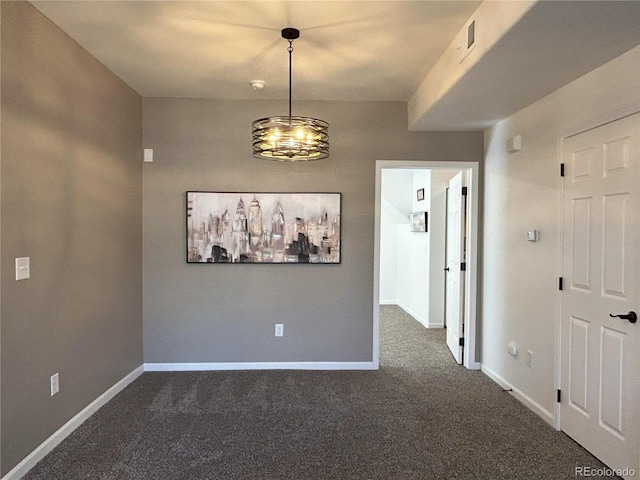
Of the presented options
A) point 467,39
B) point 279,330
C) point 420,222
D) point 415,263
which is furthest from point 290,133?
point 415,263

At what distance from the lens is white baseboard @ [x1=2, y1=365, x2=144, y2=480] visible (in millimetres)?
2270

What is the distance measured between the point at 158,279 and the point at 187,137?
141 cm

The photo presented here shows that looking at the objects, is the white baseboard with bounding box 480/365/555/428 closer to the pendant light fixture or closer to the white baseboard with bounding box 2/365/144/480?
the pendant light fixture

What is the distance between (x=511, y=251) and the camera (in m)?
3.54

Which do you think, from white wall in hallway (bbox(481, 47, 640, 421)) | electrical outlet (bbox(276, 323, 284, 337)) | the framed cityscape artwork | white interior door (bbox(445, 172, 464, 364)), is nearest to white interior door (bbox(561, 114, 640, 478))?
white wall in hallway (bbox(481, 47, 640, 421))

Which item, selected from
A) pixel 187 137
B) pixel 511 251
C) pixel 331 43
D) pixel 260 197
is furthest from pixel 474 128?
pixel 187 137

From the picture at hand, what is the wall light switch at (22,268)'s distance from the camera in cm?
226

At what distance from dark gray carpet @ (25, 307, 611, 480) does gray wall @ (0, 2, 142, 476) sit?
0.35m

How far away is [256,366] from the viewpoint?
4059 millimetres

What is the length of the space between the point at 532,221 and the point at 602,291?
87cm

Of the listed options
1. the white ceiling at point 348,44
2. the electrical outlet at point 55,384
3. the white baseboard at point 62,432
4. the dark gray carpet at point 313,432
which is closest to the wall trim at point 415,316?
the dark gray carpet at point 313,432

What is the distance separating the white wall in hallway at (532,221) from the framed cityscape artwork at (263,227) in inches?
59.0

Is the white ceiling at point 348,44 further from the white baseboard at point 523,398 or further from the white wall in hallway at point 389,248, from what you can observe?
the white wall in hallway at point 389,248

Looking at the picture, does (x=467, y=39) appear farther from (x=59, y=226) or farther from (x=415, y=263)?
(x=415, y=263)
